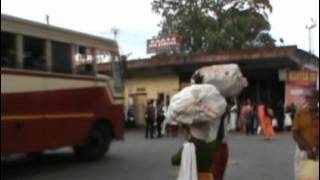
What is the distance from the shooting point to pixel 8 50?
15.3m

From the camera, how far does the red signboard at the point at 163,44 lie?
50.1m

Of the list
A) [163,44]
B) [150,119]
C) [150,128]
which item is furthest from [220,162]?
[163,44]

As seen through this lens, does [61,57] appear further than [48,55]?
Yes

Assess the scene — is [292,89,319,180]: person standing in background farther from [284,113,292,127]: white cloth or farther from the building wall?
the building wall

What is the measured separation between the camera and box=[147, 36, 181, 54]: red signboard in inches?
1972

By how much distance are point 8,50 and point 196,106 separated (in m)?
9.23

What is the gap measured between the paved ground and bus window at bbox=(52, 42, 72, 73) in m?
2.25

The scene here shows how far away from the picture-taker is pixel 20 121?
15508 mm

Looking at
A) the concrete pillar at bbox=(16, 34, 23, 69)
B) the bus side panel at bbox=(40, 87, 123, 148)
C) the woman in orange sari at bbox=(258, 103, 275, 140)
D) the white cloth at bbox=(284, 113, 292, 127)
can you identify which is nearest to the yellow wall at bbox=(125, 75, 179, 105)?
the white cloth at bbox=(284, 113, 292, 127)

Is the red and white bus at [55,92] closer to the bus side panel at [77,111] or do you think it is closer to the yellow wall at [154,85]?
the bus side panel at [77,111]

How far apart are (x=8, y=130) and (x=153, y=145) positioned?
1062 cm

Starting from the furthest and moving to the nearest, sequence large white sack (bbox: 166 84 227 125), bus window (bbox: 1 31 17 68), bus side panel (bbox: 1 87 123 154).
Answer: bus side panel (bbox: 1 87 123 154)
bus window (bbox: 1 31 17 68)
large white sack (bbox: 166 84 227 125)

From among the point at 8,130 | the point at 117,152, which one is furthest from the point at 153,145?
the point at 8,130

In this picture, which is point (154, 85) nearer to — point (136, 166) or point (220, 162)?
point (136, 166)
